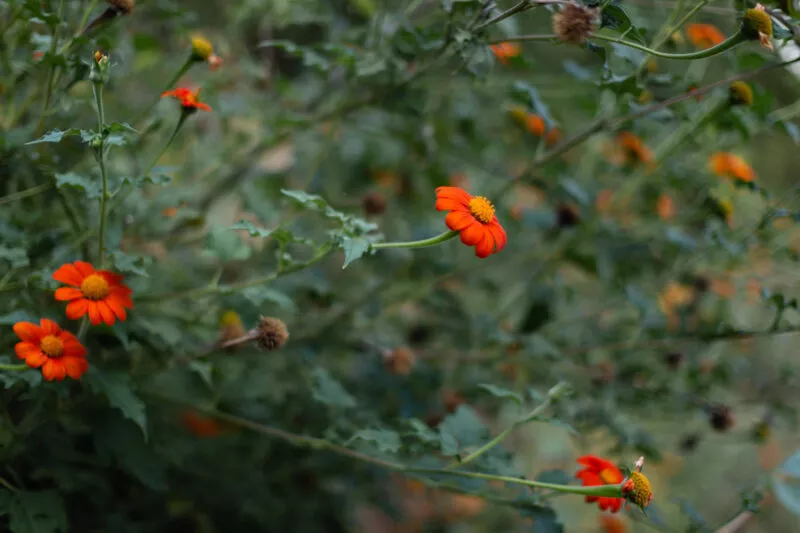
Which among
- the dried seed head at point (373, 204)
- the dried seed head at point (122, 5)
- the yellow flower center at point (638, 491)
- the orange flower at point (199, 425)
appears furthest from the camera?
the orange flower at point (199, 425)

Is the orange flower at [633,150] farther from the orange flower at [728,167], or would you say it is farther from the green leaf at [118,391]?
the green leaf at [118,391]

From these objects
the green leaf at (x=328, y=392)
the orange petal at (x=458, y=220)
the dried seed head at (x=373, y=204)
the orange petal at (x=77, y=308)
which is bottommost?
the green leaf at (x=328, y=392)

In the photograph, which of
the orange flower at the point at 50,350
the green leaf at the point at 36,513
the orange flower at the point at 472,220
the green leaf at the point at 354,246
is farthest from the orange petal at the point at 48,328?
the orange flower at the point at 472,220

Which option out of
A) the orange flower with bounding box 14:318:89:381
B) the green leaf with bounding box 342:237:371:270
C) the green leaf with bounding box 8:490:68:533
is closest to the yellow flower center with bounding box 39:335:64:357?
the orange flower with bounding box 14:318:89:381

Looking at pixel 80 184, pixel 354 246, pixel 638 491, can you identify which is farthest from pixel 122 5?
pixel 638 491

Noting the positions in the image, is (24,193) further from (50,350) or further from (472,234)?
(472,234)

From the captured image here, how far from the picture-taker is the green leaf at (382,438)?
3.05 ft

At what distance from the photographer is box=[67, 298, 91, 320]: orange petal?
83 centimetres

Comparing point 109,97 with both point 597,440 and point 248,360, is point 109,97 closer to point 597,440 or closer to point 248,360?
point 248,360

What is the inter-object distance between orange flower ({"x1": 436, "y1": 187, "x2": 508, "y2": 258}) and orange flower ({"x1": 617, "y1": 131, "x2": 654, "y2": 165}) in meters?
0.80

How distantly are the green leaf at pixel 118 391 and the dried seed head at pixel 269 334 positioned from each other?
0.18 m

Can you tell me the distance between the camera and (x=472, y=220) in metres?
0.84

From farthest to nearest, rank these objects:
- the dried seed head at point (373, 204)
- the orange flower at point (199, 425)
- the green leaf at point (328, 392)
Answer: the orange flower at point (199, 425) < the dried seed head at point (373, 204) < the green leaf at point (328, 392)

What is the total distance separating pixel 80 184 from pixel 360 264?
907mm
